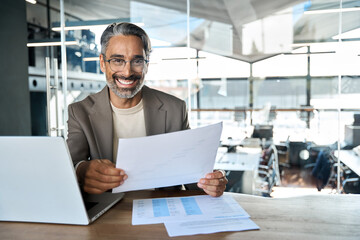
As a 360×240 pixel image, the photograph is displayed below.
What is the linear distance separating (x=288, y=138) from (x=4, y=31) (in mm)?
4174

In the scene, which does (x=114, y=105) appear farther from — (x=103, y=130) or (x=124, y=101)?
(x=103, y=130)

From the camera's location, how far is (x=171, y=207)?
1.16m

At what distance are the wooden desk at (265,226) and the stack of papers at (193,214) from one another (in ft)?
0.09

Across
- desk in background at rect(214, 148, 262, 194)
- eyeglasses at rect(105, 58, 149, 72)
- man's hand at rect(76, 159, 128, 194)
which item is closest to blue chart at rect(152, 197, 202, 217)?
man's hand at rect(76, 159, 128, 194)

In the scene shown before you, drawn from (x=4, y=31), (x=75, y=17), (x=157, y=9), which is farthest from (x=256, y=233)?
(x=75, y=17)

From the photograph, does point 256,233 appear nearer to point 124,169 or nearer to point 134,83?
point 124,169

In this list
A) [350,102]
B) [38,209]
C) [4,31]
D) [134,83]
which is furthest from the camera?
[350,102]

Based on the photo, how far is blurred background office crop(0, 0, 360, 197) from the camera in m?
4.52

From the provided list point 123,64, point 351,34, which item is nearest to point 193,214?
point 123,64

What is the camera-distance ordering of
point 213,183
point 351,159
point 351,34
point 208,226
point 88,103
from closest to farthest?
1. point 208,226
2. point 213,183
3. point 88,103
4. point 351,34
5. point 351,159

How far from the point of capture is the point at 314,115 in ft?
15.5

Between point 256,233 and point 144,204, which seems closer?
point 256,233

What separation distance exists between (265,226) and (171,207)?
337mm

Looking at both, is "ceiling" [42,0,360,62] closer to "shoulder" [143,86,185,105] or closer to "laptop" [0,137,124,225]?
"shoulder" [143,86,185,105]
